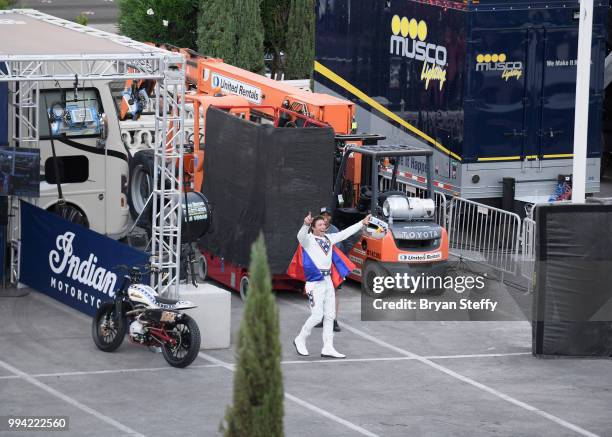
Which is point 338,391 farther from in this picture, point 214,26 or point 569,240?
point 214,26

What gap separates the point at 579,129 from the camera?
16.0 m

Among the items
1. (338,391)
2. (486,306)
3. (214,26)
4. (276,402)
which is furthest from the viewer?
(214,26)

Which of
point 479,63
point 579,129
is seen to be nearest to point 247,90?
point 479,63

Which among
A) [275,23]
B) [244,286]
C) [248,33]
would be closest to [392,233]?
[244,286]

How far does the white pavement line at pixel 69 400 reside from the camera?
13.5m

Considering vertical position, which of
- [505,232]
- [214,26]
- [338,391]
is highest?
[214,26]

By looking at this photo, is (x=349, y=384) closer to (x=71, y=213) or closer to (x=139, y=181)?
(x=139, y=181)

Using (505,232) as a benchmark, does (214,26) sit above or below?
above

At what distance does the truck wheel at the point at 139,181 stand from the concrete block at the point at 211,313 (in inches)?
166

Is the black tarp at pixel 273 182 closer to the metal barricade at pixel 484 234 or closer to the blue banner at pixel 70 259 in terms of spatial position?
the blue banner at pixel 70 259

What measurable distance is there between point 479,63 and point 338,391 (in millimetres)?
7079

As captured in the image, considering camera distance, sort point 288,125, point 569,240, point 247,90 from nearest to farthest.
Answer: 1. point 569,240
2. point 288,125
3. point 247,90

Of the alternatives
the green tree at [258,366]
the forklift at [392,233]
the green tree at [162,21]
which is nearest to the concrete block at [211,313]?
the forklift at [392,233]

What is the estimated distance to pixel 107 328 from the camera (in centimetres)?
1614
